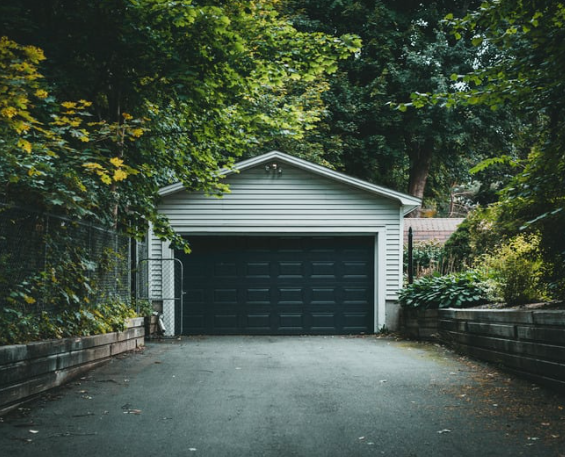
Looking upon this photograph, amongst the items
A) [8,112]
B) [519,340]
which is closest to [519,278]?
[519,340]

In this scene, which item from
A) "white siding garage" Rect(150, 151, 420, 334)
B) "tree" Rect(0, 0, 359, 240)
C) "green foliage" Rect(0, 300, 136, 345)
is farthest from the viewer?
"white siding garage" Rect(150, 151, 420, 334)

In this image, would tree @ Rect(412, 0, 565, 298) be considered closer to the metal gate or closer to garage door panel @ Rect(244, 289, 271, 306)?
garage door panel @ Rect(244, 289, 271, 306)

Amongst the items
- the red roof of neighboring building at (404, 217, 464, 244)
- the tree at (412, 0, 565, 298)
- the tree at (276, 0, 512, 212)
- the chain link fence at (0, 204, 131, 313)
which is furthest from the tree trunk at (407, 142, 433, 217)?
the tree at (412, 0, 565, 298)

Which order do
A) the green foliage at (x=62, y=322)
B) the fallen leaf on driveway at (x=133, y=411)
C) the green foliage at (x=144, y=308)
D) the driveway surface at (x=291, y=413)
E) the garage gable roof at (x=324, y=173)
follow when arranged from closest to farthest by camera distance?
the driveway surface at (x=291, y=413) < the fallen leaf on driveway at (x=133, y=411) < the green foliage at (x=62, y=322) < the green foliage at (x=144, y=308) < the garage gable roof at (x=324, y=173)

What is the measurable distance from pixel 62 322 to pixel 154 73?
4.97 m

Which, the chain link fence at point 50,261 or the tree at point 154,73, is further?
the tree at point 154,73

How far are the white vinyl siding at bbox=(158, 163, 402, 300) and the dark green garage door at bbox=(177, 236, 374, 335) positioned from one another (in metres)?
0.67

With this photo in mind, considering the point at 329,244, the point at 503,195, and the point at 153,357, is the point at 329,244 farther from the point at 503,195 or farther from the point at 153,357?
the point at 503,195

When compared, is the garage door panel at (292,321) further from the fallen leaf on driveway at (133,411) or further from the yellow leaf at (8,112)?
the yellow leaf at (8,112)

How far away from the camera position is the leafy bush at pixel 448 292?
12.2 meters

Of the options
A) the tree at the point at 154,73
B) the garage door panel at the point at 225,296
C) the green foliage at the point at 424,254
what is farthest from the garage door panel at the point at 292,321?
the green foliage at the point at 424,254

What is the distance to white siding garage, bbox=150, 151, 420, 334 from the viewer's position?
631 inches

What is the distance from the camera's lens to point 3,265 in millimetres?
6418

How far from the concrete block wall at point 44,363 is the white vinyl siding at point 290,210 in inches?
261
